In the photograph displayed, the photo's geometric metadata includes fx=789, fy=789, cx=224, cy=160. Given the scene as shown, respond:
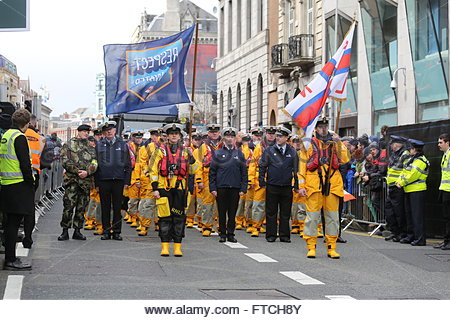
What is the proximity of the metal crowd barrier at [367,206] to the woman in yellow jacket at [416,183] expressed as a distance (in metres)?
1.71

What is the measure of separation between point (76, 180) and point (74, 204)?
40 cm

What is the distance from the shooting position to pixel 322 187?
37.3ft

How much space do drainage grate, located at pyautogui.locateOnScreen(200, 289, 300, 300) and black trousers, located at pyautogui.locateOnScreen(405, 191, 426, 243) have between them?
5.77m

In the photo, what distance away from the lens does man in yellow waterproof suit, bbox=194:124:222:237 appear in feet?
48.8

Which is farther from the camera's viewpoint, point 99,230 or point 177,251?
point 99,230

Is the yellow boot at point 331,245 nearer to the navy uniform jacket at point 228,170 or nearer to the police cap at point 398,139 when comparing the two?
the navy uniform jacket at point 228,170

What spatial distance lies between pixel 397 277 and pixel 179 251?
10.7 feet

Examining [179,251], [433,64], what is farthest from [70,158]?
[433,64]

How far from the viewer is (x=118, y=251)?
11.7 m

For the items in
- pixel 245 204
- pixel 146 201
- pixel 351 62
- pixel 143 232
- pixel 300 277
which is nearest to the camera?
pixel 300 277

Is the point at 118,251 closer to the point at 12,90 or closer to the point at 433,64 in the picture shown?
the point at 433,64

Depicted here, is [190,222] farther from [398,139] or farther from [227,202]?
[398,139]

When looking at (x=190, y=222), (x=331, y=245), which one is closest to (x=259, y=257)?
(x=331, y=245)

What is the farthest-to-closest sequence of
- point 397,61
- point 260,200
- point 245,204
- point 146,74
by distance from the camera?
point 397,61, point 245,204, point 260,200, point 146,74
